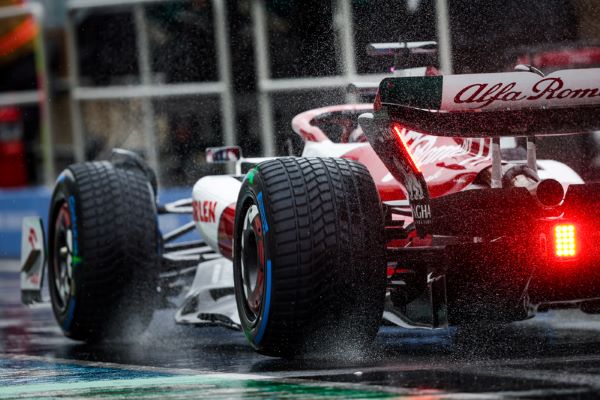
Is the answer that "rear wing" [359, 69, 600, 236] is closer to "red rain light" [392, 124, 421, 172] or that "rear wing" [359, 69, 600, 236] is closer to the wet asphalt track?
"red rain light" [392, 124, 421, 172]

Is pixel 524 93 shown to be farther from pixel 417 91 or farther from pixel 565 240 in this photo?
pixel 565 240

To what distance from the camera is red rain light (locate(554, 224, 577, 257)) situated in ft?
18.4

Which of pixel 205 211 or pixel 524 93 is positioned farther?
pixel 205 211

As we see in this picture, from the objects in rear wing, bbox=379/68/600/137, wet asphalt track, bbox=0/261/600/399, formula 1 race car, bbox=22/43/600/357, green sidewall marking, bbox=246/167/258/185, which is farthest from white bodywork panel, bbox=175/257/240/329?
rear wing, bbox=379/68/600/137

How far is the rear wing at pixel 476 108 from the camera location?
5.41 metres

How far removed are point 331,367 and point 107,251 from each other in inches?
93.7

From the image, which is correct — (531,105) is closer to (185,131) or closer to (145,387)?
(145,387)

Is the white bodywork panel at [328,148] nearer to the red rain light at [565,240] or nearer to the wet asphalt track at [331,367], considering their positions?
the wet asphalt track at [331,367]

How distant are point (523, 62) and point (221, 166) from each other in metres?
10.5

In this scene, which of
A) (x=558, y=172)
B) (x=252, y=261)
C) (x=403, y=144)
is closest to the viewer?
(x=403, y=144)

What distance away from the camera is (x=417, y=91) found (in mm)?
5410

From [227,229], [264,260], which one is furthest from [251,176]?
[227,229]

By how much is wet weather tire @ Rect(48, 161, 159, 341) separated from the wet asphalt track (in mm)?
159

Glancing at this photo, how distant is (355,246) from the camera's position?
5523 mm
